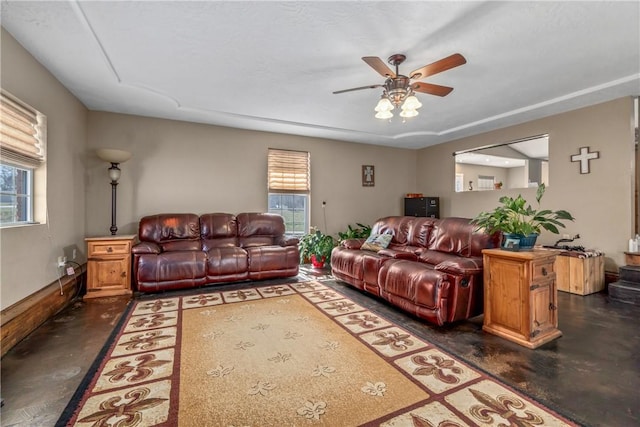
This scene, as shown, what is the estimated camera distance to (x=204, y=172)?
5.06 m

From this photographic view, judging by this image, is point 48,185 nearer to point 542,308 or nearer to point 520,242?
point 520,242

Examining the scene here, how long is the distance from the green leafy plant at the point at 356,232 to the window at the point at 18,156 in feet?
14.9

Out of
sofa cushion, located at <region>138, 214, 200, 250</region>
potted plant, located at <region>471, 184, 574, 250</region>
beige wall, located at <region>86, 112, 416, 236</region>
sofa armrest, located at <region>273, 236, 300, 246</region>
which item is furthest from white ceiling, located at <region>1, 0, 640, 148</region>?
sofa armrest, located at <region>273, 236, 300, 246</region>

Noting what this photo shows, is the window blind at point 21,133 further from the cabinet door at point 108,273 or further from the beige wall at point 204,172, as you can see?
the beige wall at point 204,172

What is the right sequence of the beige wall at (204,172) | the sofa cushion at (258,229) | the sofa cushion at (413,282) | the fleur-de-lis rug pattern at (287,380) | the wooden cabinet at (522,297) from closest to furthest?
the fleur-de-lis rug pattern at (287,380) → the wooden cabinet at (522,297) → the sofa cushion at (413,282) → the beige wall at (204,172) → the sofa cushion at (258,229)

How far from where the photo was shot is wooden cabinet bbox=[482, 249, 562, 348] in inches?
91.4

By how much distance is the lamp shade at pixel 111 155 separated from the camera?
3860 mm

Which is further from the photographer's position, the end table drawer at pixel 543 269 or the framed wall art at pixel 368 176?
the framed wall art at pixel 368 176

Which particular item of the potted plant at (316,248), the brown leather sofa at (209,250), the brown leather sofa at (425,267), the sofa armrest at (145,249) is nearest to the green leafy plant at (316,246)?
the potted plant at (316,248)

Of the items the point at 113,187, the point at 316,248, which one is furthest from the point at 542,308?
the point at 113,187

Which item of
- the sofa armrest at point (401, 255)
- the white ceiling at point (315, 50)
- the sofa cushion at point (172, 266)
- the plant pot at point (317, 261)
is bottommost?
the plant pot at point (317, 261)

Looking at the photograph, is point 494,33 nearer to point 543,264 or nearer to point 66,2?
point 543,264

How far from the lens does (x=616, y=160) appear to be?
3.91 meters

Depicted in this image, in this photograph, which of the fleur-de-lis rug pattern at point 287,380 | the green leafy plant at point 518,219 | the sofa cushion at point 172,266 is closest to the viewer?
the fleur-de-lis rug pattern at point 287,380
